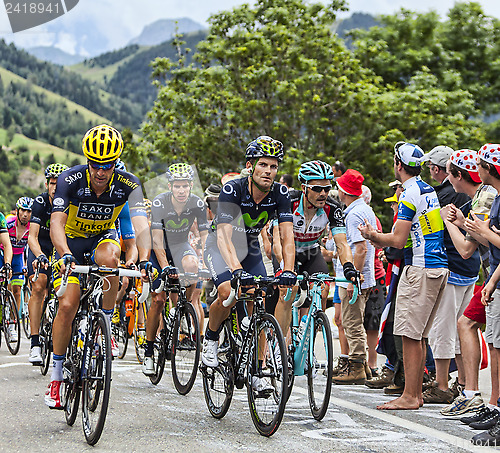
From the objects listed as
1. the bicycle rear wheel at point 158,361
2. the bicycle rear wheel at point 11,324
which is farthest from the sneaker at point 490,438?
the bicycle rear wheel at point 11,324

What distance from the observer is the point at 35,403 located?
6.59 m

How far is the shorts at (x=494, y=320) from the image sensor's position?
5770mm

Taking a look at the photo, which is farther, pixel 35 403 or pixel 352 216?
pixel 352 216

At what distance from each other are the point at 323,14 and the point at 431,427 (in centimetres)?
2432

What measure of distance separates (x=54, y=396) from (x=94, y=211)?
1.60 m

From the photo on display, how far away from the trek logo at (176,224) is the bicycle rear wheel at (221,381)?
2.36m

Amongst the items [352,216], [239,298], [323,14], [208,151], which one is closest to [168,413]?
[239,298]

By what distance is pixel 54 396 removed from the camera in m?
5.79

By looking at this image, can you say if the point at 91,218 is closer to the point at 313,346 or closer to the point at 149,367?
the point at 313,346

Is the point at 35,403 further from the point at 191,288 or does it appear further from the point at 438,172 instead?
the point at 438,172

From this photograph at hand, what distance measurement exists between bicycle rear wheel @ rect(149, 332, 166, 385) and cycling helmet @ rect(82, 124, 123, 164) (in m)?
2.89

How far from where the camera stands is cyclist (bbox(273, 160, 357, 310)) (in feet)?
23.6

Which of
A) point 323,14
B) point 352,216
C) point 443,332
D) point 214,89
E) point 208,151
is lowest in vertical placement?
point 443,332

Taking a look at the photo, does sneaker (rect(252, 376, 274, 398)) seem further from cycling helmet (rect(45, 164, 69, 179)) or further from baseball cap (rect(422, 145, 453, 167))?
cycling helmet (rect(45, 164, 69, 179))
